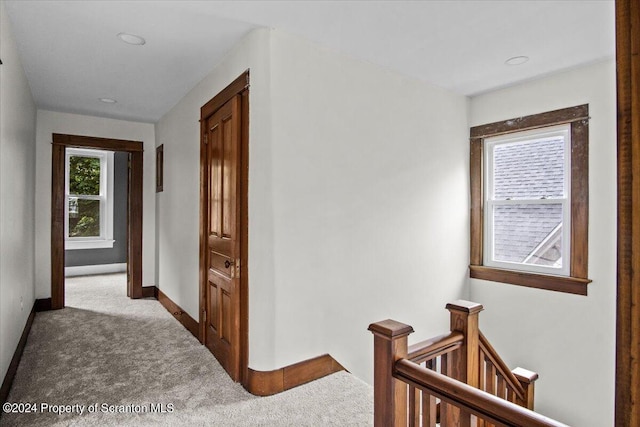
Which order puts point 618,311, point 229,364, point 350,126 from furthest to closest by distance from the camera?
1. point 350,126
2. point 229,364
3. point 618,311

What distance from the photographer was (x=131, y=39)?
8.59ft

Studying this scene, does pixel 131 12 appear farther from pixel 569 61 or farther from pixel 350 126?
pixel 569 61

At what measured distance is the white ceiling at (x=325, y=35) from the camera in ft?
7.29

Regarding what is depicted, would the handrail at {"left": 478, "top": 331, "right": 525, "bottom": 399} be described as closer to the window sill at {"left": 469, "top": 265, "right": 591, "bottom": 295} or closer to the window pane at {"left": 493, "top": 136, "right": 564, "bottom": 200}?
the window sill at {"left": 469, "top": 265, "right": 591, "bottom": 295}

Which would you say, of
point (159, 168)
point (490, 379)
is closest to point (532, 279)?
point (490, 379)

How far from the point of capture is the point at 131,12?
227 centimetres

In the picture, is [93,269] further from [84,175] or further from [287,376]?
[287,376]

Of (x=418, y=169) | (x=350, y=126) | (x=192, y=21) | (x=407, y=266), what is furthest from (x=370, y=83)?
(x=407, y=266)

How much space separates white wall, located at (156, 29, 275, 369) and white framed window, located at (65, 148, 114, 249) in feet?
9.10

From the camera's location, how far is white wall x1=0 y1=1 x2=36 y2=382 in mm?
2297

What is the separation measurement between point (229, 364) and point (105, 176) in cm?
570

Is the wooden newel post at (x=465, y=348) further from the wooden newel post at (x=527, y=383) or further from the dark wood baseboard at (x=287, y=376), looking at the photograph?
the wooden newel post at (x=527, y=383)

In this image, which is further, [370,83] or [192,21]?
[370,83]

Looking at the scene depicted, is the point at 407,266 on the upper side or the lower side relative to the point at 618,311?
lower
